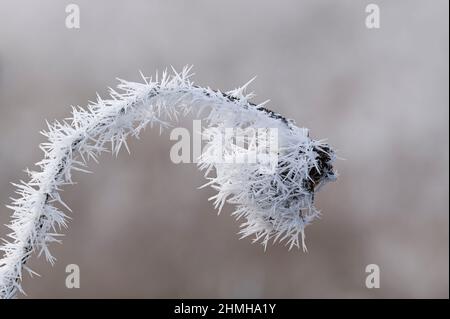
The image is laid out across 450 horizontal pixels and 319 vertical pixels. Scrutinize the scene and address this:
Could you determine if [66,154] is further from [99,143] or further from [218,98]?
[218,98]

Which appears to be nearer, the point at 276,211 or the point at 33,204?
the point at 33,204

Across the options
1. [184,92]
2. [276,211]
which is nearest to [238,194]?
[276,211]

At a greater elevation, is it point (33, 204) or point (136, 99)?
point (136, 99)

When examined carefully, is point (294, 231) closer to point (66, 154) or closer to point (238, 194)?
point (238, 194)

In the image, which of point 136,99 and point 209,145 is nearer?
point 136,99

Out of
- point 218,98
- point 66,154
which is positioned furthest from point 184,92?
point 66,154

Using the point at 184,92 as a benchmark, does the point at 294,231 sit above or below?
below
